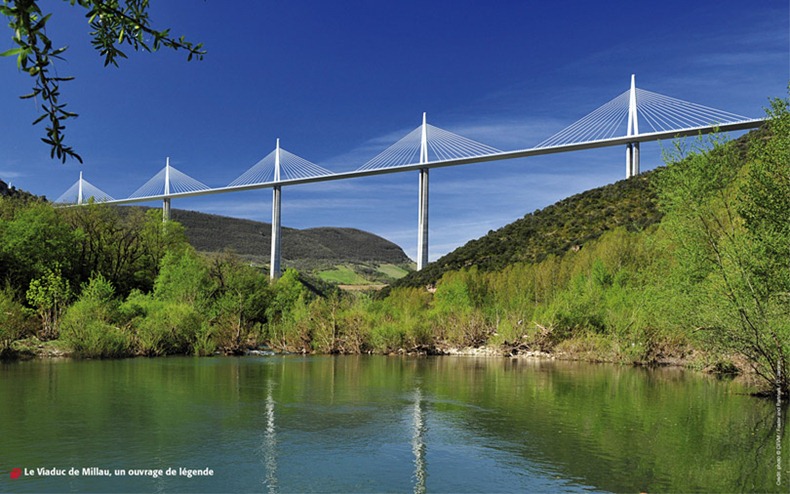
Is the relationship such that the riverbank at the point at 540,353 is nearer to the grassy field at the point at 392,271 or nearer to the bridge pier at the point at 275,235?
the bridge pier at the point at 275,235

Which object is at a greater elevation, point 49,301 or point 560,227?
point 560,227

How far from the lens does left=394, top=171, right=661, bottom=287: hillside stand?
5366cm

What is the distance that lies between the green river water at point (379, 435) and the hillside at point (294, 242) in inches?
3112

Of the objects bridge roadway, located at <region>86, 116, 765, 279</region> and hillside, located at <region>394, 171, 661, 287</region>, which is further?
bridge roadway, located at <region>86, 116, 765, 279</region>

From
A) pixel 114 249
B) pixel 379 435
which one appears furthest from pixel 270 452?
pixel 114 249

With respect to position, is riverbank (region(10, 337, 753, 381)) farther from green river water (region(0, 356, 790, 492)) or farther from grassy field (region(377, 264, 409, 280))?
grassy field (region(377, 264, 409, 280))

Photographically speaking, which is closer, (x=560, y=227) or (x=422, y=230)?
(x=560, y=227)

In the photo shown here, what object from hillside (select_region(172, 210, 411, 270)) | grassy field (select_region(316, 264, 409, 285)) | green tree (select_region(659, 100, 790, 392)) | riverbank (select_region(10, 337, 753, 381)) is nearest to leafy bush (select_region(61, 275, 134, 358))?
riverbank (select_region(10, 337, 753, 381))

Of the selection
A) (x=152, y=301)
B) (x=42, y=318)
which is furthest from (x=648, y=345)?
(x=42, y=318)

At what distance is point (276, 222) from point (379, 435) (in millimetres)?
70260

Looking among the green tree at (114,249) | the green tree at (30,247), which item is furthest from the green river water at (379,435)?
the green tree at (114,249)

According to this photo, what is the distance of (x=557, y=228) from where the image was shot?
59.2 meters

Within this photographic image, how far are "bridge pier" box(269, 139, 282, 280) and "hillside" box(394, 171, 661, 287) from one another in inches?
803

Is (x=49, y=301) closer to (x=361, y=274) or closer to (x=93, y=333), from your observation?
(x=93, y=333)
